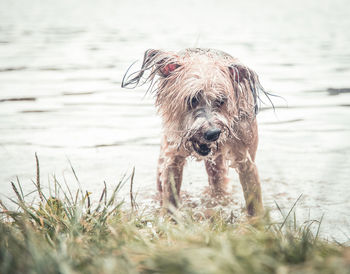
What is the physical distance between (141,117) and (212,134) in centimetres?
401

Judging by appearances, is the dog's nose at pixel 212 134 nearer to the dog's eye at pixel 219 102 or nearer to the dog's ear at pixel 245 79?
the dog's eye at pixel 219 102

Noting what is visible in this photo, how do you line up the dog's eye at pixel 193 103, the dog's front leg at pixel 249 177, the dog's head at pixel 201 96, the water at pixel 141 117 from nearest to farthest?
the dog's head at pixel 201 96, the dog's eye at pixel 193 103, the dog's front leg at pixel 249 177, the water at pixel 141 117

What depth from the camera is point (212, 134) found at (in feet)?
14.4

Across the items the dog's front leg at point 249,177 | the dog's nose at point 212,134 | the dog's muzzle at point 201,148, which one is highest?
the dog's nose at point 212,134

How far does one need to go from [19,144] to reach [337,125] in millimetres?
4364

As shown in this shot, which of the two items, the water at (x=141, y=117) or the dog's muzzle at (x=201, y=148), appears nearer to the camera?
the dog's muzzle at (x=201, y=148)

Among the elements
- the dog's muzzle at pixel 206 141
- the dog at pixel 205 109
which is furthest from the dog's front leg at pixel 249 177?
the dog's muzzle at pixel 206 141

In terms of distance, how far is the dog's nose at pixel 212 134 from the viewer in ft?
14.3

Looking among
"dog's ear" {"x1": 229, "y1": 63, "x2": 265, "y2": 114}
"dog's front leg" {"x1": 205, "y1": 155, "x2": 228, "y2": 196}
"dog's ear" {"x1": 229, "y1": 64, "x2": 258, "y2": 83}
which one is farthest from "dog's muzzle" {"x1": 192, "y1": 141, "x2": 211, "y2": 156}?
"dog's front leg" {"x1": 205, "y1": 155, "x2": 228, "y2": 196}

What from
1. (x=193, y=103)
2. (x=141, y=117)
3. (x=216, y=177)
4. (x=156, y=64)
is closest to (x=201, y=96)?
(x=193, y=103)

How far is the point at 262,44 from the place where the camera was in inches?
597

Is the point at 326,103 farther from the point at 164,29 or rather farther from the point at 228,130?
the point at 164,29

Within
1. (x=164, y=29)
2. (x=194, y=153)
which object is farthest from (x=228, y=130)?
(x=164, y=29)

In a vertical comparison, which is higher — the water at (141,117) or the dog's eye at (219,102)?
the dog's eye at (219,102)
